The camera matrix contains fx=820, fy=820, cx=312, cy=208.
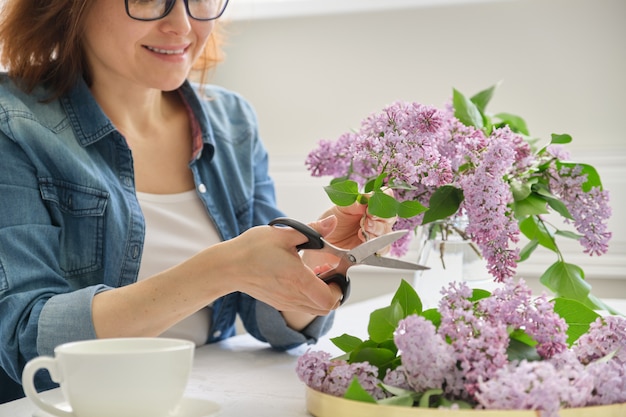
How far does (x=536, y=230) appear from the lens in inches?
38.4

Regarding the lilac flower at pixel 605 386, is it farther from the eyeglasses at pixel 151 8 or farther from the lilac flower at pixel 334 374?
the eyeglasses at pixel 151 8

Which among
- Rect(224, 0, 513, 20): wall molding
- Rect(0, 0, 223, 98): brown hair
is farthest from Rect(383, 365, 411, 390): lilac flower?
Rect(224, 0, 513, 20): wall molding

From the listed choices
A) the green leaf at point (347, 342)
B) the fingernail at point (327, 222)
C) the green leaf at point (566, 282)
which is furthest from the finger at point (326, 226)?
the green leaf at point (566, 282)

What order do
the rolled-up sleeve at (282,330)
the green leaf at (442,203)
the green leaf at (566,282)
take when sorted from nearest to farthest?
the green leaf at (442,203) < the green leaf at (566,282) < the rolled-up sleeve at (282,330)

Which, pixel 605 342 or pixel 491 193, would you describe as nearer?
pixel 605 342

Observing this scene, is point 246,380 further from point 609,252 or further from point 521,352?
point 609,252

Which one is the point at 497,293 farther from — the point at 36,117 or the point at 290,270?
the point at 36,117

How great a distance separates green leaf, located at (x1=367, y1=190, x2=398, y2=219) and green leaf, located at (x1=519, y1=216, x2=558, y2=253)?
0.28 m

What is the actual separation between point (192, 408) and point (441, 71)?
128cm

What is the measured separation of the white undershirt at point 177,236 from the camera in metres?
1.18

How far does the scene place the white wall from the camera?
5.39 feet

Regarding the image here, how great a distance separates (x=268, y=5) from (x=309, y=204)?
18.7 inches

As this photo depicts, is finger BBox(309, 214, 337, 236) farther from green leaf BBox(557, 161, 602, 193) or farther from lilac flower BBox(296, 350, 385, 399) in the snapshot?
green leaf BBox(557, 161, 602, 193)

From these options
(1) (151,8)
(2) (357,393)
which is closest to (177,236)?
(1) (151,8)
